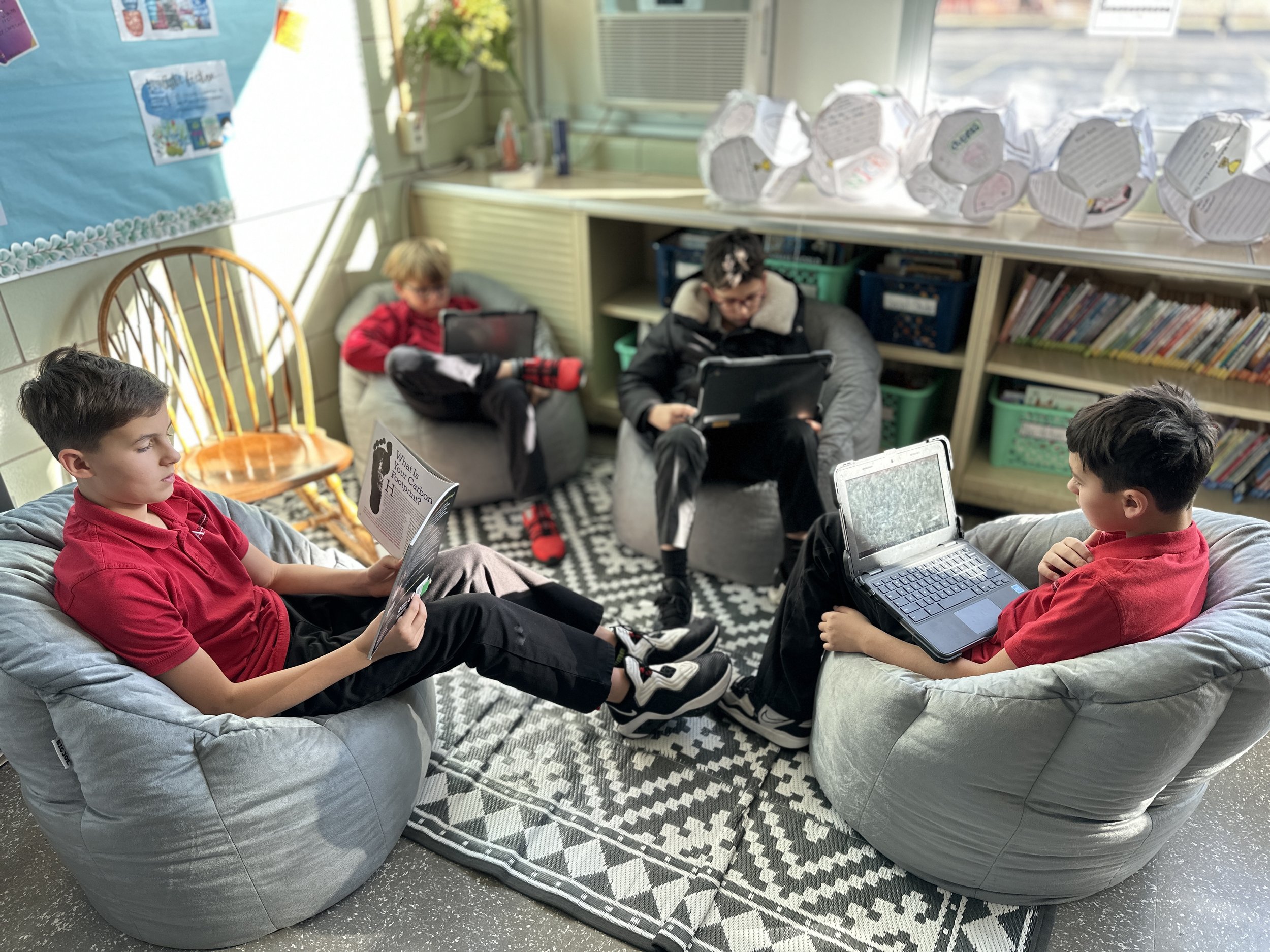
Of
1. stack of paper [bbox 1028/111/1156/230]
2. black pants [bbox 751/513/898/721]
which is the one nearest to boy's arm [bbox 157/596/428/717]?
black pants [bbox 751/513/898/721]

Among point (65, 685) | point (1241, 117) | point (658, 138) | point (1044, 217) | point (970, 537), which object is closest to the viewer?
point (65, 685)

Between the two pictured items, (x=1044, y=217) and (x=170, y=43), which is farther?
(x=1044, y=217)

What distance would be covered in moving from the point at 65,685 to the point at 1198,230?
101 inches

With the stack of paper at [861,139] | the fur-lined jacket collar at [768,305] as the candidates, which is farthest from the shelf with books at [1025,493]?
the stack of paper at [861,139]

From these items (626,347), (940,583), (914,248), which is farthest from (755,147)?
(940,583)

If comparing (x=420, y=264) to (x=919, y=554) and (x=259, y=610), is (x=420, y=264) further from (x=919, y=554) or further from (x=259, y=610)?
(x=919, y=554)

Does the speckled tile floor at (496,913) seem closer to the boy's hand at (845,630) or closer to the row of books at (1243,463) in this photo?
the boy's hand at (845,630)

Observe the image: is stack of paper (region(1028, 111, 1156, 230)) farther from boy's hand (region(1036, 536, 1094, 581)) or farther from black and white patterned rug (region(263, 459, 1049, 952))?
black and white patterned rug (region(263, 459, 1049, 952))

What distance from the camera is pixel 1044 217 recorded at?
2.41m

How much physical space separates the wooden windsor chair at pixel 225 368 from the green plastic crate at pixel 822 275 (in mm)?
1397

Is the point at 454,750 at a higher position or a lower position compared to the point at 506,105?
lower

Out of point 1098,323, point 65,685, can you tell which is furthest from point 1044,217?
point 65,685

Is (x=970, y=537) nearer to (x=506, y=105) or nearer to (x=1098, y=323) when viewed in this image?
(x=1098, y=323)

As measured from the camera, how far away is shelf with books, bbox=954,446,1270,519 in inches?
95.0
